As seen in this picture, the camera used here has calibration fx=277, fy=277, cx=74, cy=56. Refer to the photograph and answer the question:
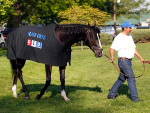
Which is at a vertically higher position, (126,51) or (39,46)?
(39,46)

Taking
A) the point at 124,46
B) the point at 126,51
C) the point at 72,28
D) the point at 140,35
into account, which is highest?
the point at 72,28

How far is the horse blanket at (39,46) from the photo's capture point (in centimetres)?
677

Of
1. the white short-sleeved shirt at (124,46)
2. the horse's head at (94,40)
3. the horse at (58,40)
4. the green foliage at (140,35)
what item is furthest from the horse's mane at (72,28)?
the green foliage at (140,35)

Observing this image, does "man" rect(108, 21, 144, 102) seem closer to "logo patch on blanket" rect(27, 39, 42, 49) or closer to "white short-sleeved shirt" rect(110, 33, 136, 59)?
"white short-sleeved shirt" rect(110, 33, 136, 59)

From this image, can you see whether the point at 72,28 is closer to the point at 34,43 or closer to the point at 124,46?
the point at 34,43

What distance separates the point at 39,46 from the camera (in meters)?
6.92

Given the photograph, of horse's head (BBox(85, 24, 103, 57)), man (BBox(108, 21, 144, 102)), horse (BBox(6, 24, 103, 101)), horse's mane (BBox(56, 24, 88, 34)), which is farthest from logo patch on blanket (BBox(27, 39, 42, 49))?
man (BBox(108, 21, 144, 102))

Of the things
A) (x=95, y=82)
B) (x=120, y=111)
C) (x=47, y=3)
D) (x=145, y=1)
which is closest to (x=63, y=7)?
(x=47, y=3)

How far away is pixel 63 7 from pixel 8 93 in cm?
2021

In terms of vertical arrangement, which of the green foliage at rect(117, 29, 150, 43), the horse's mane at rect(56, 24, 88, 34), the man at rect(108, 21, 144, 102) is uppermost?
the horse's mane at rect(56, 24, 88, 34)

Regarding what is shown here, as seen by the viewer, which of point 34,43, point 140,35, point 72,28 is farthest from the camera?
point 140,35

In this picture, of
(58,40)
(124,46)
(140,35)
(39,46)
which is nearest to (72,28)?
(58,40)

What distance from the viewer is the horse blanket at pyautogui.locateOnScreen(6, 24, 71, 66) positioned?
6.77m

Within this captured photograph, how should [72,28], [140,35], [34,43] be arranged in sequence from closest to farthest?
[72,28], [34,43], [140,35]
